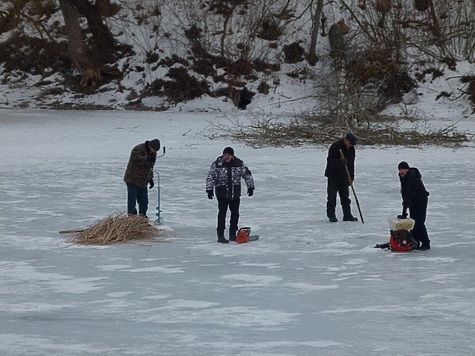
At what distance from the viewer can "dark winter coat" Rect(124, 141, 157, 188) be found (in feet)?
48.1

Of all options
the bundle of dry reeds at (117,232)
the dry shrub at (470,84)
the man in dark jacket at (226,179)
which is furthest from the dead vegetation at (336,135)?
the man in dark jacket at (226,179)

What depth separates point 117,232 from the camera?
44.5 ft

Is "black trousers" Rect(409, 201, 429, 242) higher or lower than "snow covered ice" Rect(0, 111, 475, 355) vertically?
higher

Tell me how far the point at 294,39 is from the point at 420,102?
7964 mm

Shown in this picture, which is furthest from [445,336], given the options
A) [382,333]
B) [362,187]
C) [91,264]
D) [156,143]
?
[362,187]

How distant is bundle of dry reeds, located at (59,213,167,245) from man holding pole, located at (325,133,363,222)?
9.69 ft

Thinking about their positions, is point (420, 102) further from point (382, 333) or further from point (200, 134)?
point (382, 333)

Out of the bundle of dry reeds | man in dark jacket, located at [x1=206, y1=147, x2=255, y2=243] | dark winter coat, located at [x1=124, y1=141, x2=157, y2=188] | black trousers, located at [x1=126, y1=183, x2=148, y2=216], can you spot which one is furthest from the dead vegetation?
man in dark jacket, located at [x1=206, y1=147, x2=255, y2=243]

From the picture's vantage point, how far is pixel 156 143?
1440 cm

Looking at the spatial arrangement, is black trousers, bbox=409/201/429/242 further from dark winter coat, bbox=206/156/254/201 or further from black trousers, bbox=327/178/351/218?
black trousers, bbox=327/178/351/218

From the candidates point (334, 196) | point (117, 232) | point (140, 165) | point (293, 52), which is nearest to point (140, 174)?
point (140, 165)

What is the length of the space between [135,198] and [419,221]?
181 inches

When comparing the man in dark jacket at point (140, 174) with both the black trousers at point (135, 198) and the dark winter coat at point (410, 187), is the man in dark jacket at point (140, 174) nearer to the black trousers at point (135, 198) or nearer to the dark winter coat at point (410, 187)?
the black trousers at point (135, 198)

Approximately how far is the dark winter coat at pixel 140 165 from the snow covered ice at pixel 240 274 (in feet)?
2.92
